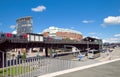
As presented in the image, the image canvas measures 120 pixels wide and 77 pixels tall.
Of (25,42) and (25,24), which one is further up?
(25,24)

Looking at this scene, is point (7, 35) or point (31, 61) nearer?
point (31, 61)

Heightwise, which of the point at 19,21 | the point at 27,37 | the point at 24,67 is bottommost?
the point at 24,67

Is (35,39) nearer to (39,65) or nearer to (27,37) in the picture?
(27,37)

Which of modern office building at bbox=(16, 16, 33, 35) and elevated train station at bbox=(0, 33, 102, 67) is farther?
modern office building at bbox=(16, 16, 33, 35)

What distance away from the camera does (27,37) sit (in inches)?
2153

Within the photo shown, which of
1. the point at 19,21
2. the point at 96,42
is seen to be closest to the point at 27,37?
the point at 96,42

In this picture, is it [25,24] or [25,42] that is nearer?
[25,42]

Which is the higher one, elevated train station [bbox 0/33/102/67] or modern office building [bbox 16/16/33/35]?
modern office building [bbox 16/16/33/35]

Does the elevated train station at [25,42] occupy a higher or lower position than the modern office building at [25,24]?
lower

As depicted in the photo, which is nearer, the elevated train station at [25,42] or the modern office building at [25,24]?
the elevated train station at [25,42]

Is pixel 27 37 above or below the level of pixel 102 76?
above

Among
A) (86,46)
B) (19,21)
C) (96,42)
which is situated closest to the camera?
(86,46)

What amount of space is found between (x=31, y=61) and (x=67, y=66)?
321 centimetres

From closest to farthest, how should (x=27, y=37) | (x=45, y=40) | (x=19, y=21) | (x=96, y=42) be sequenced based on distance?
1. (x=27, y=37)
2. (x=45, y=40)
3. (x=96, y=42)
4. (x=19, y=21)
